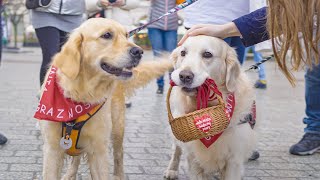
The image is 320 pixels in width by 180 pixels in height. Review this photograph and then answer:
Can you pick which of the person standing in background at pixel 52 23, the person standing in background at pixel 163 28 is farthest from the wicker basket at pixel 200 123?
the person standing in background at pixel 163 28

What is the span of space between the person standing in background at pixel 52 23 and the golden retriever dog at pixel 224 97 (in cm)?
237

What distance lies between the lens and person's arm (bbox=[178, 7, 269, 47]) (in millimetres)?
3453

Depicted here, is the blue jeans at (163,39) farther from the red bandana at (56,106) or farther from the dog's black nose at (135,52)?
the red bandana at (56,106)

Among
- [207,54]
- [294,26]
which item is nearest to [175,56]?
[207,54]

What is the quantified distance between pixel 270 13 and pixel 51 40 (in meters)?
3.47

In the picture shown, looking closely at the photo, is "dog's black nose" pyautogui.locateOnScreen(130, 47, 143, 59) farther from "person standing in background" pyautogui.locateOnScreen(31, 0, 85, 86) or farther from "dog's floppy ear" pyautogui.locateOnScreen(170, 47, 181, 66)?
"person standing in background" pyautogui.locateOnScreen(31, 0, 85, 86)

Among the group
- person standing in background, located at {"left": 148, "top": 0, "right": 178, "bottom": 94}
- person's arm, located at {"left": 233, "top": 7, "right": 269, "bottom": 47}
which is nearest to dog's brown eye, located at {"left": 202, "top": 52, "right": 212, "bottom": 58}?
person's arm, located at {"left": 233, "top": 7, "right": 269, "bottom": 47}

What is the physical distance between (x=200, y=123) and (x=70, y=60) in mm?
928

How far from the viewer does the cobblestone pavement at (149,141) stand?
4.29 meters

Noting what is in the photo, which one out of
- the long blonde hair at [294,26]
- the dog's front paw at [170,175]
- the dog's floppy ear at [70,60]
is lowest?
the dog's front paw at [170,175]

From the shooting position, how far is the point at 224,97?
3553 mm

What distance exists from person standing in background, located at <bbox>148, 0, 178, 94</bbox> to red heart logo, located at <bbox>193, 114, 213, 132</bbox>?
5765 mm

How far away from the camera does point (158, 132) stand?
5.93m


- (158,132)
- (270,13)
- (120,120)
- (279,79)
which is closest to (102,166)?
(120,120)
